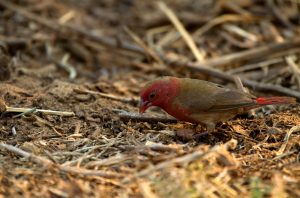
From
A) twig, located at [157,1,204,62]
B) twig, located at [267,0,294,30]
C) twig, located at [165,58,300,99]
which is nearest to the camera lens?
twig, located at [165,58,300,99]

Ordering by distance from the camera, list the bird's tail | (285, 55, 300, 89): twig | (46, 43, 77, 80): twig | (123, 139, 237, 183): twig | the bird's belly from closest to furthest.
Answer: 1. (123, 139, 237, 183): twig
2. the bird's tail
3. the bird's belly
4. (285, 55, 300, 89): twig
5. (46, 43, 77, 80): twig

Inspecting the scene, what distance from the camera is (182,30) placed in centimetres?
877

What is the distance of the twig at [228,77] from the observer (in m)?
6.46

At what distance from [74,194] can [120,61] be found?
472 cm

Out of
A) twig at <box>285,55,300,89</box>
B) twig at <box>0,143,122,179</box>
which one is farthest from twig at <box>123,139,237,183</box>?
twig at <box>285,55,300,89</box>

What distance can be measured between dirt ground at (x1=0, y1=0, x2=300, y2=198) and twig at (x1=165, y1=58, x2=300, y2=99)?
0.06 ft

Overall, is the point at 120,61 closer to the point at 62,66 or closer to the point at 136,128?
the point at 62,66

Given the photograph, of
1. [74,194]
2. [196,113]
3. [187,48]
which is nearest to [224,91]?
[196,113]

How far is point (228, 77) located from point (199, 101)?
1.67m

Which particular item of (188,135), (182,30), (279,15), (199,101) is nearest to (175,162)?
(188,135)

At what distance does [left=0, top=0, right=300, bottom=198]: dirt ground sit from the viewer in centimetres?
414

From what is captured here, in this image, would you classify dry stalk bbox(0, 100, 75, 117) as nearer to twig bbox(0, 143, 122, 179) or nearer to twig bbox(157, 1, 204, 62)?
twig bbox(0, 143, 122, 179)

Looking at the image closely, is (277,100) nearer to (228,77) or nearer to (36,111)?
(228,77)

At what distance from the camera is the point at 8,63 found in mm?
6484
